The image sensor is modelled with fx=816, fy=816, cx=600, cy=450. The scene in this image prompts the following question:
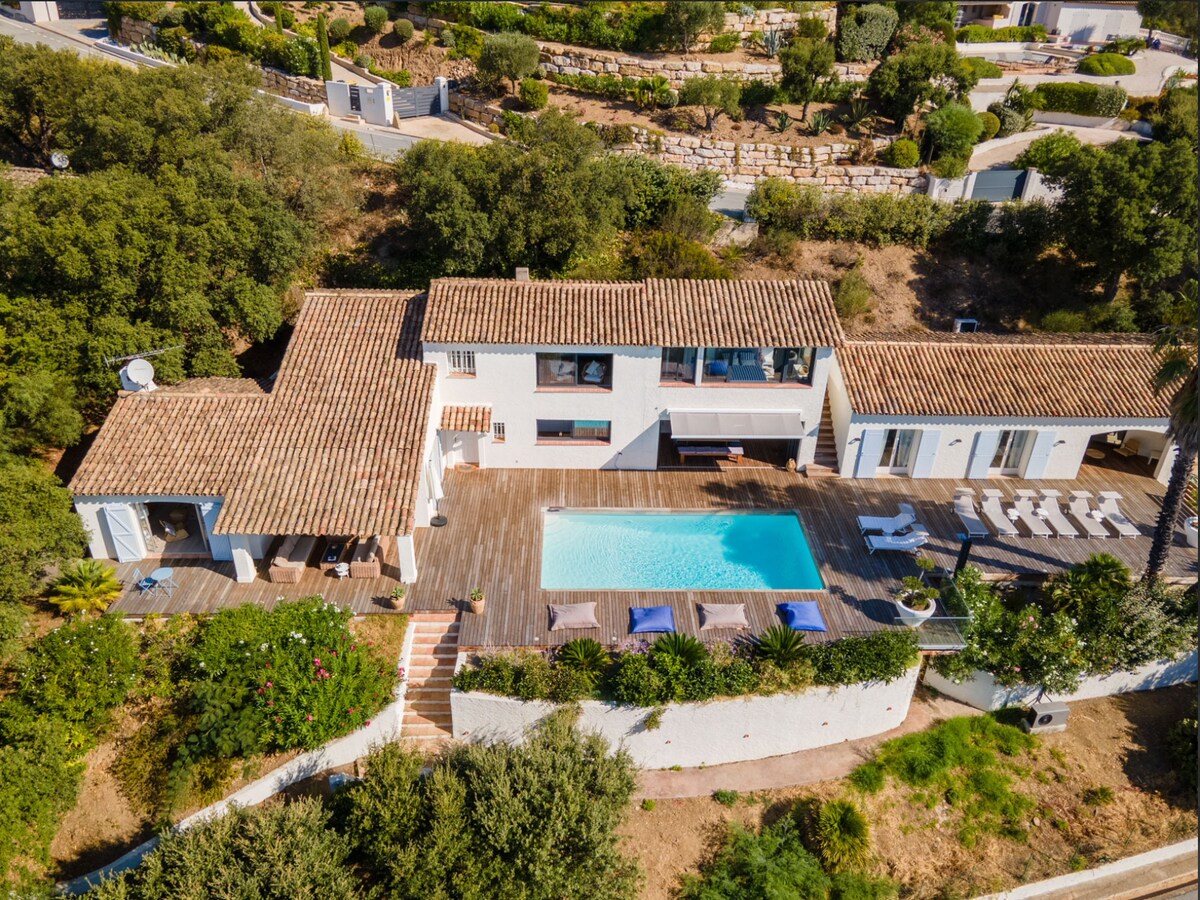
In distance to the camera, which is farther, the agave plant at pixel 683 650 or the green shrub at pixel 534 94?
the green shrub at pixel 534 94

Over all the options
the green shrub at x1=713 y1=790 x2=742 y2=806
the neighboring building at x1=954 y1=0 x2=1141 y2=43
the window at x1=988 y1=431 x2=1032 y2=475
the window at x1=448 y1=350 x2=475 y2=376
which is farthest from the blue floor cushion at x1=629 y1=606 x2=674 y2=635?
the neighboring building at x1=954 y1=0 x2=1141 y2=43

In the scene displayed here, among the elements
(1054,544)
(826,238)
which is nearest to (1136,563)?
(1054,544)

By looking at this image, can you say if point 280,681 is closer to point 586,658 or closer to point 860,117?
point 586,658

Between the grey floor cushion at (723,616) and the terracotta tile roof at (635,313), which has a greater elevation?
the terracotta tile roof at (635,313)

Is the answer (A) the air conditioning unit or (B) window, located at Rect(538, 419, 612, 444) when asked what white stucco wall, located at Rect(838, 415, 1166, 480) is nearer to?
(B) window, located at Rect(538, 419, 612, 444)

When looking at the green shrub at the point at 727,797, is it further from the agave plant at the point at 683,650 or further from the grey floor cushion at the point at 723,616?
the grey floor cushion at the point at 723,616

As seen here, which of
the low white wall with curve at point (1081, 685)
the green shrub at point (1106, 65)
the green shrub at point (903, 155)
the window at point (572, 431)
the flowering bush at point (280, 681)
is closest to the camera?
the flowering bush at point (280, 681)

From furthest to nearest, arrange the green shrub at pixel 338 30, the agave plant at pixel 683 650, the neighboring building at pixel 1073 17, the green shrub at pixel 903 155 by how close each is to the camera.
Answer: the neighboring building at pixel 1073 17
the green shrub at pixel 338 30
the green shrub at pixel 903 155
the agave plant at pixel 683 650

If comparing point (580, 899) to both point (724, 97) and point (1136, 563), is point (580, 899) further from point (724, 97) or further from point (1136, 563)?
point (724, 97)

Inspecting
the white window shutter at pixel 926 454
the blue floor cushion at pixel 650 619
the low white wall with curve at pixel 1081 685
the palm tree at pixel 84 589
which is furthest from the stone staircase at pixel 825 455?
the palm tree at pixel 84 589
